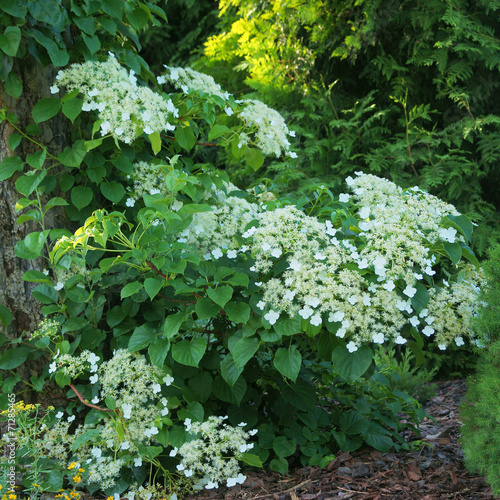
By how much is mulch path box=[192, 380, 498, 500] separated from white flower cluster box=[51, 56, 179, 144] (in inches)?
54.4

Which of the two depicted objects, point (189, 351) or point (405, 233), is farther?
point (189, 351)

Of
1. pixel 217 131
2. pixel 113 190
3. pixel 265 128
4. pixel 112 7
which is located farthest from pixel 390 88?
pixel 113 190

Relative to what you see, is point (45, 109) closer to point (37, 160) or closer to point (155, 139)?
point (37, 160)

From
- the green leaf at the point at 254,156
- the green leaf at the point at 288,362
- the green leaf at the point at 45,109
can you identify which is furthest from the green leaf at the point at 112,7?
the green leaf at the point at 288,362

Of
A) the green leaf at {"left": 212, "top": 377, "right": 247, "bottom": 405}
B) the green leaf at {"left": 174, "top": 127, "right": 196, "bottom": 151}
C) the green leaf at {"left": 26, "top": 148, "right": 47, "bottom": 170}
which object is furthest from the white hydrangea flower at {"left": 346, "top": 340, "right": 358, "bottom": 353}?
the green leaf at {"left": 26, "top": 148, "right": 47, "bottom": 170}

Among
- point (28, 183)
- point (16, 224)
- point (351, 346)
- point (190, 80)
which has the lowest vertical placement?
point (351, 346)

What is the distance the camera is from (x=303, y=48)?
3.86 m

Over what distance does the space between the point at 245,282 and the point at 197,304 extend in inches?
7.2

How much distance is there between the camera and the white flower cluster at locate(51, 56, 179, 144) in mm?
1983

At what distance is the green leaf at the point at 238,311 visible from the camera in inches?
71.0

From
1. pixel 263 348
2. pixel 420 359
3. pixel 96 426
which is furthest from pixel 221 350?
pixel 420 359

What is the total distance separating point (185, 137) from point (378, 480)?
62.7 inches

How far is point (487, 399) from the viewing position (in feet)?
5.38

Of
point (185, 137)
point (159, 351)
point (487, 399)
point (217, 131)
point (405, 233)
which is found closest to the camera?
point (487, 399)
